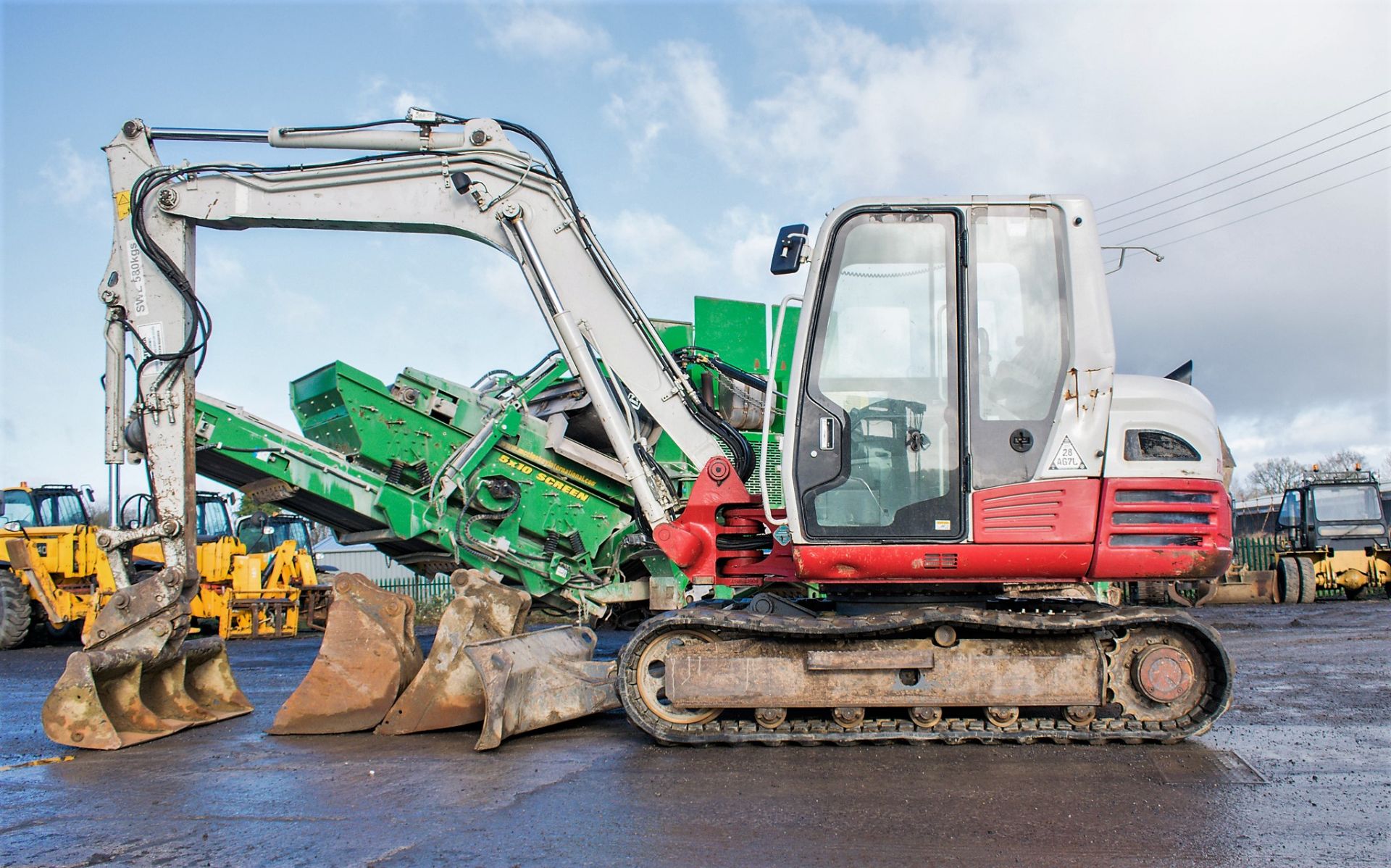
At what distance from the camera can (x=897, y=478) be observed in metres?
5.00

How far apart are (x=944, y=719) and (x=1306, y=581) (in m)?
16.3

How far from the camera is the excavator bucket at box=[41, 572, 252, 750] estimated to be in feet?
17.7

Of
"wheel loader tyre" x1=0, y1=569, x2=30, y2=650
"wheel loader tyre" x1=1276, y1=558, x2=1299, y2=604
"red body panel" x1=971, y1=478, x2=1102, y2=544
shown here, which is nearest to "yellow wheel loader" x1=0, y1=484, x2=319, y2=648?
"wheel loader tyre" x1=0, y1=569, x2=30, y2=650

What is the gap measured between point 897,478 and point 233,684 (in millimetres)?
4684

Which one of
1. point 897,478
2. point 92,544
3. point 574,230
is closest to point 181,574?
point 574,230

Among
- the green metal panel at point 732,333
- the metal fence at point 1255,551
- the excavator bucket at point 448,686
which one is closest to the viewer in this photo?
the excavator bucket at point 448,686

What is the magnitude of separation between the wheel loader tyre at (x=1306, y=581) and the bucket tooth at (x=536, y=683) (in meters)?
16.5

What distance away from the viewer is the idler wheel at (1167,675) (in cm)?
503

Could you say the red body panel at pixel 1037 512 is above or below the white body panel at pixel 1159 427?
below

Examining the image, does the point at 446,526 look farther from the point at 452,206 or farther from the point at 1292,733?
the point at 1292,733

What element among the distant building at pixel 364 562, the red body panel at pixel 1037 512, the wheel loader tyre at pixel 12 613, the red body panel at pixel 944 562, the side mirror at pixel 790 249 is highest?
the side mirror at pixel 790 249

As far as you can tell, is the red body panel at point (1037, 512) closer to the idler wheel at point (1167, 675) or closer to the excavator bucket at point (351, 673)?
the idler wheel at point (1167, 675)

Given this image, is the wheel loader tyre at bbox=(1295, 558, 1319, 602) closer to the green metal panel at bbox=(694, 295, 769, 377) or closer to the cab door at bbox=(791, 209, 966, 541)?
the green metal panel at bbox=(694, 295, 769, 377)

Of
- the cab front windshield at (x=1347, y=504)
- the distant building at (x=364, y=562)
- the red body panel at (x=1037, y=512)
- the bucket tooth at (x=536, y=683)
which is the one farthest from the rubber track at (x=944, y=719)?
the distant building at (x=364, y=562)
